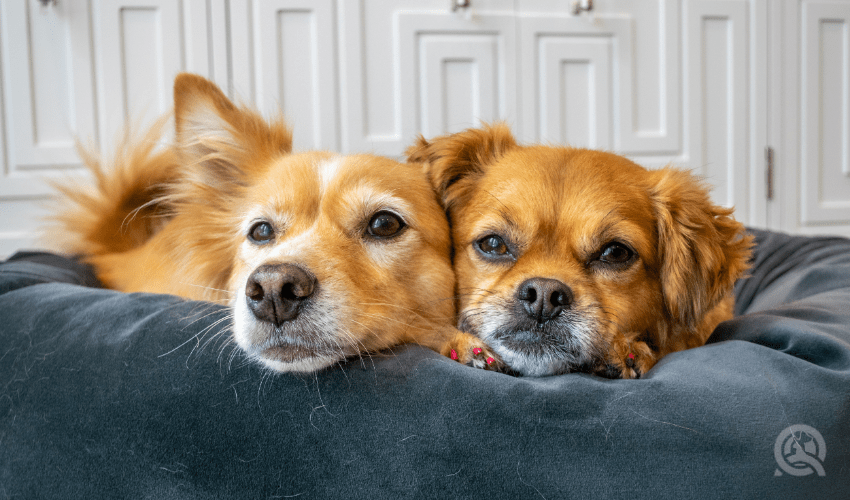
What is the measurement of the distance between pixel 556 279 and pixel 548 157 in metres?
0.37

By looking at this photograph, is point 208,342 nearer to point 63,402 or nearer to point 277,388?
point 277,388

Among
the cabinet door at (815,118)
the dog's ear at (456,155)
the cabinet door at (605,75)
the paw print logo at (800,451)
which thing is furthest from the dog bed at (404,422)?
the cabinet door at (815,118)

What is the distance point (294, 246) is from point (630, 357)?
680 millimetres

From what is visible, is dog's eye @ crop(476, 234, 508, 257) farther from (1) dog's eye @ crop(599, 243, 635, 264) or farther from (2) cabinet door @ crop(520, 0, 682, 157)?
(2) cabinet door @ crop(520, 0, 682, 157)

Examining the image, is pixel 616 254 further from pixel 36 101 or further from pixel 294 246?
pixel 36 101

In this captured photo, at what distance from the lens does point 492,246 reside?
4.32 feet

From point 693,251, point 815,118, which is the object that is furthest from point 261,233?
point 815,118

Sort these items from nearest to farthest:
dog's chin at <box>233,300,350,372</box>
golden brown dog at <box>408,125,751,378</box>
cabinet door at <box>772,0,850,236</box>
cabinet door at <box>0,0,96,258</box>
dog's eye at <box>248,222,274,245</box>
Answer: dog's chin at <box>233,300,350,372</box>, golden brown dog at <box>408,125,751,378</box>, dog's eye at <box>248,222,274,245</box>, cabinet door at <box>0,0,96,258</box>, cabinet door at <box>772,0,850,236</box>

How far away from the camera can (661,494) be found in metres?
0.83

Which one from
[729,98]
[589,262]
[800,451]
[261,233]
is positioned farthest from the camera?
[729,98]

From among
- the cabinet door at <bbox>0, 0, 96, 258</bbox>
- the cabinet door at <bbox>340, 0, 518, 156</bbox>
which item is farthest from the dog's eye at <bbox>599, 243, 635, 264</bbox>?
the cabinet door at <bbox>0, 0, 96, 258</bbox>

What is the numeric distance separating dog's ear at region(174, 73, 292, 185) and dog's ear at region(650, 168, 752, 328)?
1.00 metres

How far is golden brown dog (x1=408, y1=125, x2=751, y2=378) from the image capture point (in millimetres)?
1107

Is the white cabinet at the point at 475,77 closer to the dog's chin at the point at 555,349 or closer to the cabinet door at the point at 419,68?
the cabinet door at the point at 419,68
